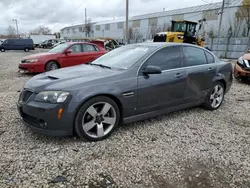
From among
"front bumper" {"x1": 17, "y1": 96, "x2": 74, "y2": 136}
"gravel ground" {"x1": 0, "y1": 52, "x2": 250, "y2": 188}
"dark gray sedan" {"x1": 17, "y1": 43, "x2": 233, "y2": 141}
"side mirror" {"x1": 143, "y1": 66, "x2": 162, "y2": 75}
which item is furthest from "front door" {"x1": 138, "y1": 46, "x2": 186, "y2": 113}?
"front bumper" {"x1": 17, "y1": 96, "x2": 74, "y2": 136}

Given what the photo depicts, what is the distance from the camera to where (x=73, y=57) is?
8484mm

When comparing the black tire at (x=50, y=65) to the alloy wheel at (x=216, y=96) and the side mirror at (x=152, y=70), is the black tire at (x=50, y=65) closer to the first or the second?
the side mirror at (x=152, y=70)

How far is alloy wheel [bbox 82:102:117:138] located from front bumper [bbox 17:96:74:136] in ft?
0.78

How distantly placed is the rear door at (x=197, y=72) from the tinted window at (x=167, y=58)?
0.65 ft

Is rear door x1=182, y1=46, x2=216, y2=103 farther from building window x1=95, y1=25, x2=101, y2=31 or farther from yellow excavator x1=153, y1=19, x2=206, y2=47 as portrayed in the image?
building window x1=95, y1=25, x2=101, y2=31

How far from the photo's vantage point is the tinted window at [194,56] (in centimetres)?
392

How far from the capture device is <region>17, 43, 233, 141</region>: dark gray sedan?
274 cm

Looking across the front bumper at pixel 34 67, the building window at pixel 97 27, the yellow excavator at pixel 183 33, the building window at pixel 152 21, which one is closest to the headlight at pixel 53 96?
the front bumper at pixel 34 67

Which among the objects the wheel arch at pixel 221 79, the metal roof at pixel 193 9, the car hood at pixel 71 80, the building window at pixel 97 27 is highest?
the metal roof at pixel 193 9

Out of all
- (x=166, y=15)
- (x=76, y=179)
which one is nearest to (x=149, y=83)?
(x=76, y=179)

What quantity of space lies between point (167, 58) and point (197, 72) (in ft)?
2.41

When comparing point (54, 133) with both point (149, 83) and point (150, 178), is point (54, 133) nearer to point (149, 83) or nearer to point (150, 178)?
point (150, 178)

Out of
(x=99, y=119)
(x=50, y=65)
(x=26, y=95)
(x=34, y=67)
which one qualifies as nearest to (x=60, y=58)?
(x=50, y=65)

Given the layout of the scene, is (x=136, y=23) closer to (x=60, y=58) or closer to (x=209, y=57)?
(x=60, y=58)
